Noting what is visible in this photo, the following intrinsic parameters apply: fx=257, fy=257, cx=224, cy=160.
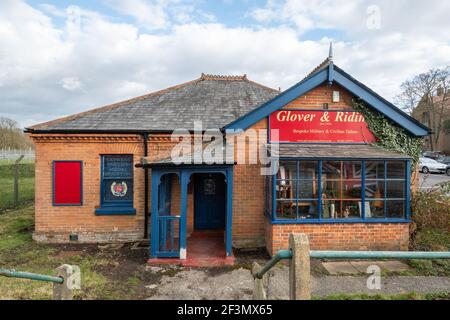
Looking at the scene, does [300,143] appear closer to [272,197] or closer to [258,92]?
[272,197]

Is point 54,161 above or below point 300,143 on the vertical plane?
below

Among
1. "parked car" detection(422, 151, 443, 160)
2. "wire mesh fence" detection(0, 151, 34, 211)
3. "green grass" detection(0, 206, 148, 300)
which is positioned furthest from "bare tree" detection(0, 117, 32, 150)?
"parked car" detection(422, 151, 443, 160)

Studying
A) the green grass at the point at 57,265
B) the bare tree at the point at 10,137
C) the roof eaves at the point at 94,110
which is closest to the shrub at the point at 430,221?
the green grass at the point at 57,265

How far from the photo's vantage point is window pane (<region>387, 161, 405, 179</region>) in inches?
296

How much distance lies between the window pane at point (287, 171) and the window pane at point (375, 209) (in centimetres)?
235

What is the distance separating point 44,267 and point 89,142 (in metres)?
3.83

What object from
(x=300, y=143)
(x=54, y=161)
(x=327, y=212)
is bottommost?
(x=327, y=212)

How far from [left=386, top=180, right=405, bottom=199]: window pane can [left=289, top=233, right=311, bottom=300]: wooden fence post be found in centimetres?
623

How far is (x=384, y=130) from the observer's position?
8016 mm

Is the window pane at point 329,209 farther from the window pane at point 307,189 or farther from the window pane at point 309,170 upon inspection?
the window pane at point 309,170

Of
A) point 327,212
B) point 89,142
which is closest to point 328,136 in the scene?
point 327,212

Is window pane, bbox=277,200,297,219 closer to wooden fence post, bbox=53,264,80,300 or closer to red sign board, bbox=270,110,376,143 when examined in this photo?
red sign board, bbox=270,110,376,143

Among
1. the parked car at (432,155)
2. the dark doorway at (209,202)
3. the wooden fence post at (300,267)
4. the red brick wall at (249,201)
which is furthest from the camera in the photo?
the parked car at (432,155)

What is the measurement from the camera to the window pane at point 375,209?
749 centimetres
